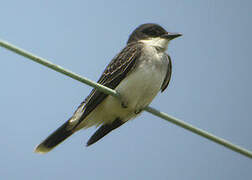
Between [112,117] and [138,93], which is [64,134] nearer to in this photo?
[112,117]

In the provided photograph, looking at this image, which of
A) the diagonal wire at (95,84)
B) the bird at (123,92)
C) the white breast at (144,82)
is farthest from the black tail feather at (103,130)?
the diagonal wire at (95,84)

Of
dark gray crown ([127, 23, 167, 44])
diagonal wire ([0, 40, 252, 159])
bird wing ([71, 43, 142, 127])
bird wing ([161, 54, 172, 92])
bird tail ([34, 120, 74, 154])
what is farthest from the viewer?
dark gray crown ([127, 23, 167, 44])

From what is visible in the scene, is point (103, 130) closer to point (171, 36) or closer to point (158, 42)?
point (158, 42)

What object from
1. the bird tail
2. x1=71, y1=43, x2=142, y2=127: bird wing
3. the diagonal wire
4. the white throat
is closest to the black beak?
the white throat

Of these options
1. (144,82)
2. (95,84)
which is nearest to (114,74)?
(144,82)

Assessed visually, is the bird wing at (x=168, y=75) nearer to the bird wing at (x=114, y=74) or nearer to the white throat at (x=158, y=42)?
the white throat at (x=158, y=42)

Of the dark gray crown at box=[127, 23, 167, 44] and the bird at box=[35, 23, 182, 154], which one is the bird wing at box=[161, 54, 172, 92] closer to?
the bird at box=[35, 23, 182, 154]

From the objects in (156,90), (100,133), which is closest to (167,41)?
(156,90)
